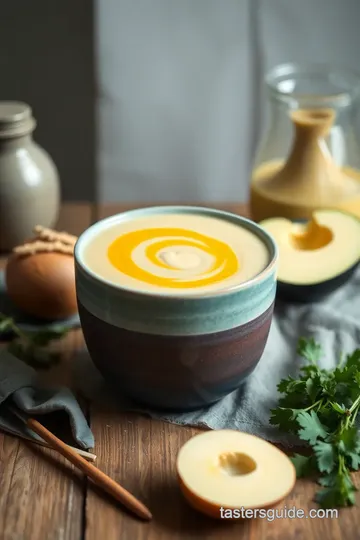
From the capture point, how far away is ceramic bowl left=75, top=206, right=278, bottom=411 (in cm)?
70

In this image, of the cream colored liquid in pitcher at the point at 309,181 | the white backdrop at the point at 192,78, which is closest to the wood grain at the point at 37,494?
the cream colored liquid in pitcher at the point at 309,181

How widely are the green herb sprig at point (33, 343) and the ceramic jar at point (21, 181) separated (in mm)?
190

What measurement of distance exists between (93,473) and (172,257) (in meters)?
0.22

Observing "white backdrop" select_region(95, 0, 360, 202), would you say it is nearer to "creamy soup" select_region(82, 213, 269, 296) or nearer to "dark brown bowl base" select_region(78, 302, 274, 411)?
"creamy soup" select_region(82, 213, 269, 296)

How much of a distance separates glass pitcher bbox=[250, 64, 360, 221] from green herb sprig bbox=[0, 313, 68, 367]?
0.36 metres

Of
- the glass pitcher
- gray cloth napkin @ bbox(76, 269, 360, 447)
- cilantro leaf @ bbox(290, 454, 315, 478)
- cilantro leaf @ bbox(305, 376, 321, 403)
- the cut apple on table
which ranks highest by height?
the glass pitcher

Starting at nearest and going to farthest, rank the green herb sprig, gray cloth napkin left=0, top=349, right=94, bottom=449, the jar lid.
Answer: gray cloth napkin left=0, top=349, right=94, bottom=449, the green herb sprig, the jar lid

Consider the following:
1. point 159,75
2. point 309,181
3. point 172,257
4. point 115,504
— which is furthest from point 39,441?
point 159,75

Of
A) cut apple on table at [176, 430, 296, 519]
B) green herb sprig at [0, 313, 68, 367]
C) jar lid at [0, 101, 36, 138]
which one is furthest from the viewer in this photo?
jar lid at [0, 101, 36, 138]

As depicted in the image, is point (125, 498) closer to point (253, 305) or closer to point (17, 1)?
point (253, 305)

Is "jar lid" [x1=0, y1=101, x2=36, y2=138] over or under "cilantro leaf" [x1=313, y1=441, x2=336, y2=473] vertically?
over

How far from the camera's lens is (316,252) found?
0.97 meters

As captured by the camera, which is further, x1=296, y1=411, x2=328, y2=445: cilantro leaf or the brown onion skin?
the brown onion skin

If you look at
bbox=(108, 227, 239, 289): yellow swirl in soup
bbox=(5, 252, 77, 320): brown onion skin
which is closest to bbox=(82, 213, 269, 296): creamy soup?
bbox=(108, 227, 239, 289): yellow swirl in soup
